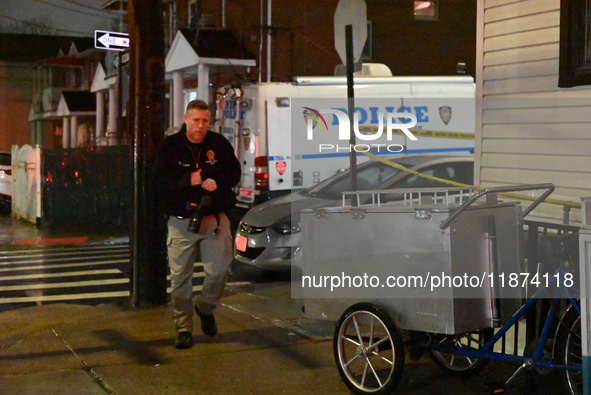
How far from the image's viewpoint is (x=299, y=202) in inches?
413

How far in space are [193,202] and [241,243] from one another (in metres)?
4.02

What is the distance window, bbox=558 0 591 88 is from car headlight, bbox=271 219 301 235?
442 cm

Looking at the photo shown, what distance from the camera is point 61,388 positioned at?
546 cm

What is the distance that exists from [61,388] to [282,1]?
16.8 metres

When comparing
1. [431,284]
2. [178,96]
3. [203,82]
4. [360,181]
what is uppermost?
[203,82]

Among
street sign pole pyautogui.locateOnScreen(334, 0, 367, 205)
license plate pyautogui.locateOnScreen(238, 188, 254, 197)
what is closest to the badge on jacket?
street sign pole pyautogui.locateOnScreen(334, 0, 367, 205)

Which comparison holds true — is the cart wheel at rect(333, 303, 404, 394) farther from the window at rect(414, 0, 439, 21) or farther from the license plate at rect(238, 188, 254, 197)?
the window at rect(414, 0, 439, 21)

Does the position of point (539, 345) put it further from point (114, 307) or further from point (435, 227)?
point (114, 307)

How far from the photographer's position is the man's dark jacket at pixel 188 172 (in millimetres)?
6406

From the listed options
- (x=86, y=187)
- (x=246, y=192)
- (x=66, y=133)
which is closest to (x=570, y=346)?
(x=246, y=192)

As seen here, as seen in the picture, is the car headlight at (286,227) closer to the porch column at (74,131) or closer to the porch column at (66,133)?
the porch column at (74,131)

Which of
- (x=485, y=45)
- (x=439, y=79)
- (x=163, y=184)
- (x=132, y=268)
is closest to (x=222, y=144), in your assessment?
(x=163, y=184)

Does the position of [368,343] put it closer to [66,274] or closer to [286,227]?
[286,227]

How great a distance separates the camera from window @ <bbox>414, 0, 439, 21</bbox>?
76.3 ft
